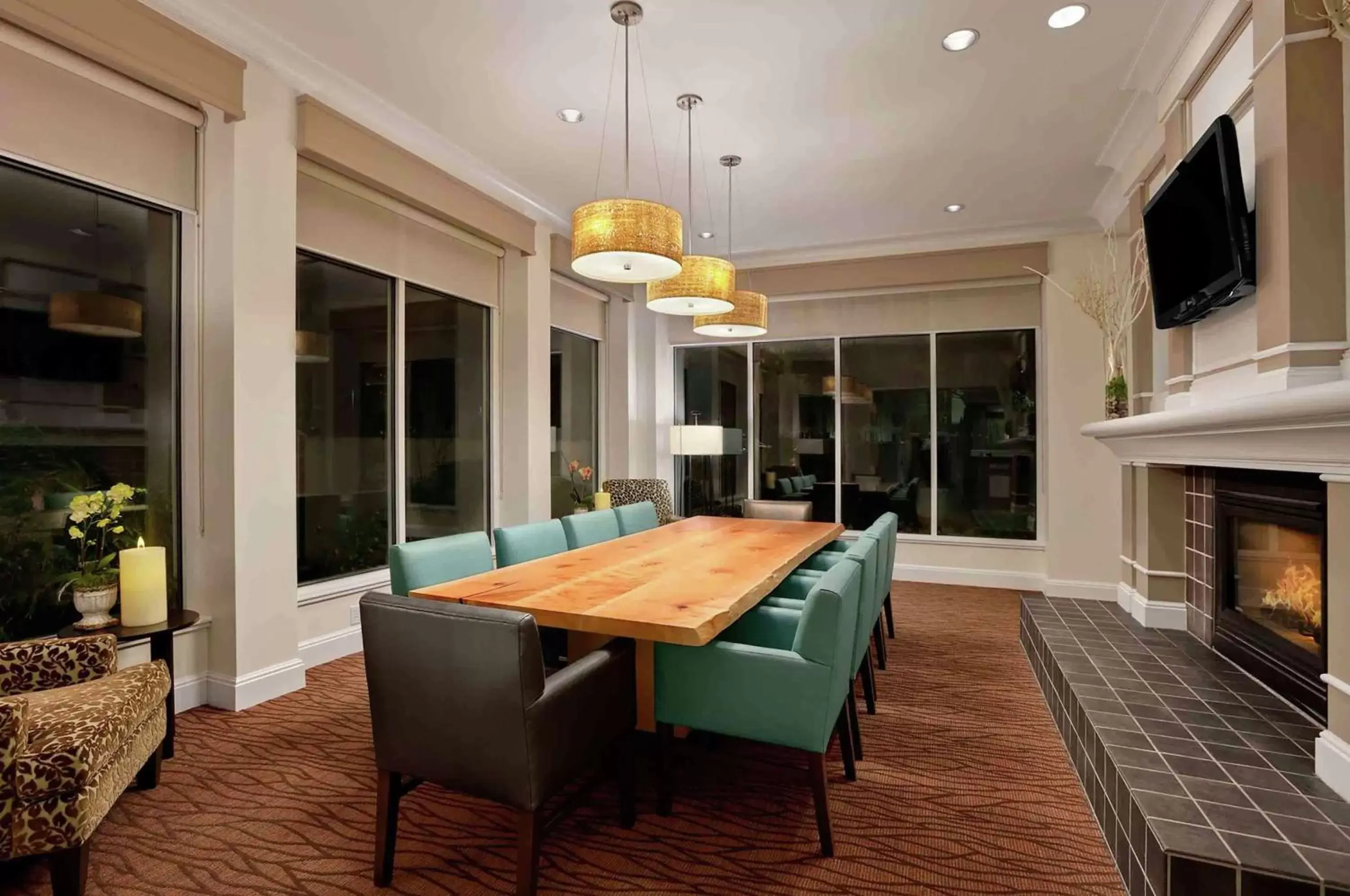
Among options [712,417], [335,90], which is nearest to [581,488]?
[712,417]

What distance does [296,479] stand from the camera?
343cm

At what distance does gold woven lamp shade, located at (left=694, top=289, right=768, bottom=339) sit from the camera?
13.0 ft

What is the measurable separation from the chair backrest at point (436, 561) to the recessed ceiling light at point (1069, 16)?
10.8 ft

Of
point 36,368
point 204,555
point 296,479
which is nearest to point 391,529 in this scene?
point 296,479

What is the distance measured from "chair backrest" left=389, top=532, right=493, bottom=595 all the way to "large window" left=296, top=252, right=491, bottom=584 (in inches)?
52.3

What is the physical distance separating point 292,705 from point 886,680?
283cm

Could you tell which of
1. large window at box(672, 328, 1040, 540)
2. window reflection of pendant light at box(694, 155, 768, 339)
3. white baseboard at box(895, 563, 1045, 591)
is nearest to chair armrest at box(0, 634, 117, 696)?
window reflection of pendant light at box(694, 155, 768, 339)

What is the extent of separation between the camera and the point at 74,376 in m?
2.78

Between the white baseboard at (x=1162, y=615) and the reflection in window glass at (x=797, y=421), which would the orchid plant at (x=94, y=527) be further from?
the reflection in window glass at (x=797, y=421)

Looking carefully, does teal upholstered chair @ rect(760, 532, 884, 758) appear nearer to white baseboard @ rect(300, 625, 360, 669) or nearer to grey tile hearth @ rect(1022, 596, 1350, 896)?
grey tile hearth @ rect(1022, 596, 1350, 896)

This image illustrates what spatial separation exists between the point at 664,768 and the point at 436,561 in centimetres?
118

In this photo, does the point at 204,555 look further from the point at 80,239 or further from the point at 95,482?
the point at 80,239

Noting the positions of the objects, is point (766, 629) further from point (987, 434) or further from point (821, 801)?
point (987, 434)

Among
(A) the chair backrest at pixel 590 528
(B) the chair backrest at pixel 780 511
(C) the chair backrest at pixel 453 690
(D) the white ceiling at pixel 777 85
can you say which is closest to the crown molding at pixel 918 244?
(D) the white ceiling at pixel 777 85
